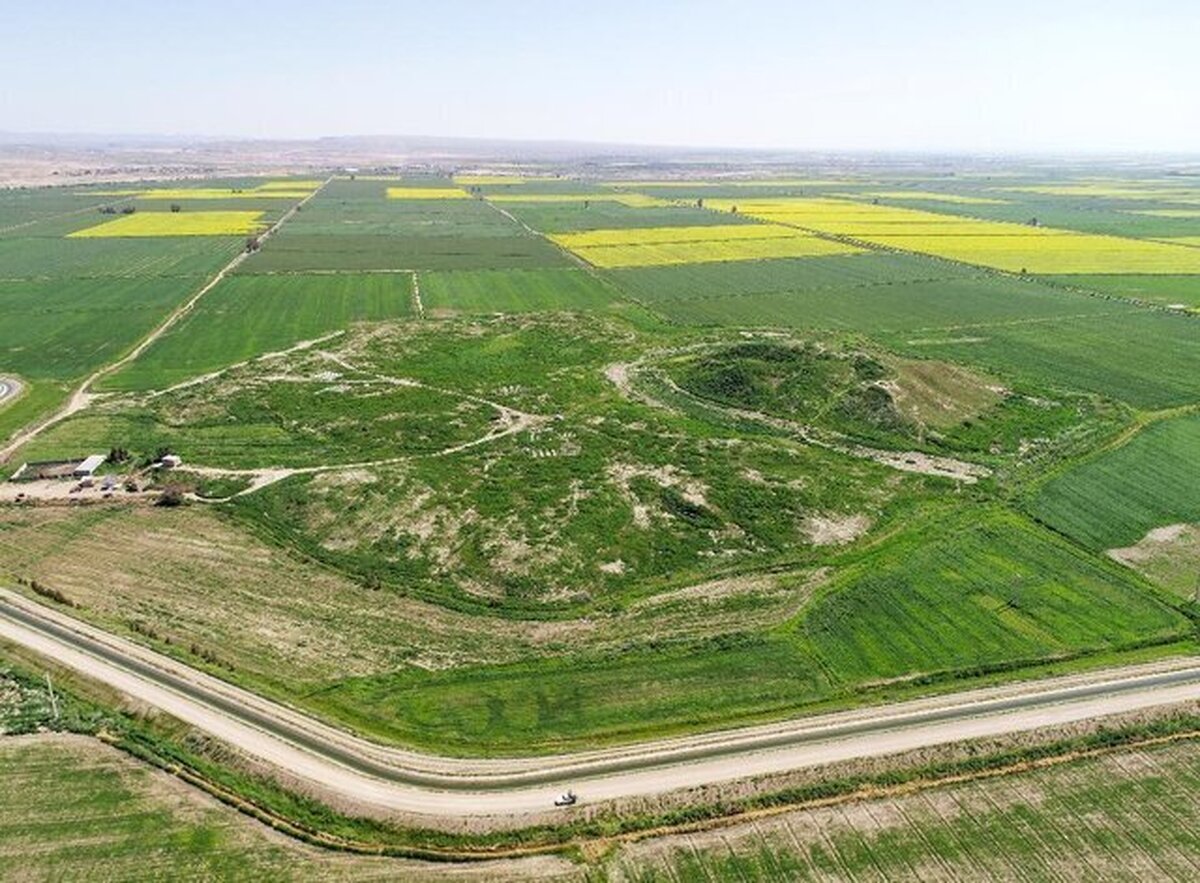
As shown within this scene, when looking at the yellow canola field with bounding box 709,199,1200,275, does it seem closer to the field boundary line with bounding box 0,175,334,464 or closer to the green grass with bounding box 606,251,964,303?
the green grass with bounding box 606,251,964,303

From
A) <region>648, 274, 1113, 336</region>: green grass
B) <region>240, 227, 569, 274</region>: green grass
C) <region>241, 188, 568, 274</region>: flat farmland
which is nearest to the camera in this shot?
<region>648, 274, 1113, 336</region>: green grass

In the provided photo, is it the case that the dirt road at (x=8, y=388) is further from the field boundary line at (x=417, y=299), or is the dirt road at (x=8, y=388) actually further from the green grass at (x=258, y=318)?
the field boundary line at (x=417, y=299)

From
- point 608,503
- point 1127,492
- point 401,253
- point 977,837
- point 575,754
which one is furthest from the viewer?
point 401,253

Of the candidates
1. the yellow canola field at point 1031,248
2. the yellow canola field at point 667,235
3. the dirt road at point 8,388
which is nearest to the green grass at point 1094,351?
the yellow canola field at point 1031,248

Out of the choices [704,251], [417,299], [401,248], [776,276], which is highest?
[704,251]

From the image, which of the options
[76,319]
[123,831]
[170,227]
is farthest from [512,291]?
[170,227]

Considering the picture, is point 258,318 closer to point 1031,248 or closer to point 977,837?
point 977,837

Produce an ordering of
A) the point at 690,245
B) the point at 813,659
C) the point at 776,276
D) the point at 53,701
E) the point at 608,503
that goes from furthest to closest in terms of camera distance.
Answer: the point at 690,245 → the point at 776,276 → the point at 608,503 → the point at 813,659 → the point at 53,701

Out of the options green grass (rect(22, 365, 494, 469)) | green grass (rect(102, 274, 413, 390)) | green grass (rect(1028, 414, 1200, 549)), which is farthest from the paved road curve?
green grass (rect(102, 274, 413, 390))
